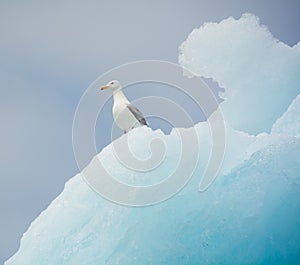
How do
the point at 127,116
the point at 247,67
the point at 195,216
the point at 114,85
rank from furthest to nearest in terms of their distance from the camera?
the point at 247,67
the point at 114,85
the point at 127,116
the point at 195,216

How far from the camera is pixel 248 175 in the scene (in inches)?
221

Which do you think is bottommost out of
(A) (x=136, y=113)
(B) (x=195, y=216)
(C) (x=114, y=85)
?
(B) (x=195, y=216)

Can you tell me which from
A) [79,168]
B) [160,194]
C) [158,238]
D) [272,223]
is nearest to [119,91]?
[79,168]

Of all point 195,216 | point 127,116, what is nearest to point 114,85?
point 127,116

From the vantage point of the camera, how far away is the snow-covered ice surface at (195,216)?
17.6ft

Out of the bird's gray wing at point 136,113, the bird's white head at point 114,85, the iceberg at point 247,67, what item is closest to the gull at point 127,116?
the bird's gray wing at point 136,113

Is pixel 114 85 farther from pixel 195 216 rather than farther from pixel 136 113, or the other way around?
pixel 195 216

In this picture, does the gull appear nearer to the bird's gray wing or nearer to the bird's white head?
the bird's gray wing

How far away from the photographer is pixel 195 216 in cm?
550

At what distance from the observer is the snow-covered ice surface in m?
5.37

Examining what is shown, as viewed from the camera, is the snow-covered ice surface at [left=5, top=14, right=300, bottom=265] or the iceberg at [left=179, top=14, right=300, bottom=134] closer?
the snow-covered ice surface at [left=5, top=14, right=300, bottom=265]

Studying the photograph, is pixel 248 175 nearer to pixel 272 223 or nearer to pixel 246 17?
pixel 272 223

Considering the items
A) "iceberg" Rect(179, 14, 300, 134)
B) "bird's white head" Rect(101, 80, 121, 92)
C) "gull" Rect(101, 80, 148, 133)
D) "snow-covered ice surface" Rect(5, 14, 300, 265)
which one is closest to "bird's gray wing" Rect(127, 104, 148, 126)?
"gull" Rect(101, 80, 148, 133)

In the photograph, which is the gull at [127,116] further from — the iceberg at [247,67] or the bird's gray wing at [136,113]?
the iceberg at [247,67]
